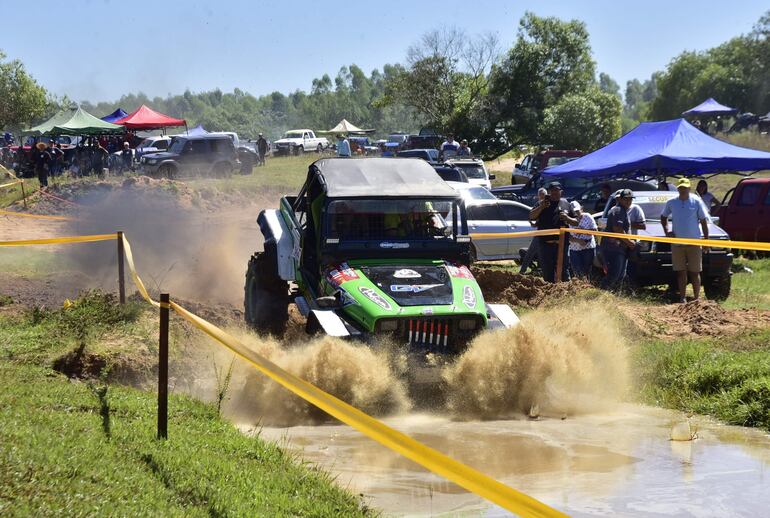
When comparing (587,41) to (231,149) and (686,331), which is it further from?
(686,331)

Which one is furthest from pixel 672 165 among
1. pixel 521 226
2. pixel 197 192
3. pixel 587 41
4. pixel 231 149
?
pixel 587 41

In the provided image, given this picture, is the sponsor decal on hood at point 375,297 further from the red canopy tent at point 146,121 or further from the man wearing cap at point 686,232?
the red canopy tent at point 146,121

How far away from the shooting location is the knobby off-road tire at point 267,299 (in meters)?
10.6

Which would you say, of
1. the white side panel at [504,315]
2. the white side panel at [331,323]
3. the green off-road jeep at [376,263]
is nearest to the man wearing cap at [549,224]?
the green off-road jeep at [376,263]

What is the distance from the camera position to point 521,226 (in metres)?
18.9

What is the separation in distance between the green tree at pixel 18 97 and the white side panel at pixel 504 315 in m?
51.8

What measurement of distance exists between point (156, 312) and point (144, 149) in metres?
34.5

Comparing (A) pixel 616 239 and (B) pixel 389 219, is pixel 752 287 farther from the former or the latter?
(B) pixel 389 219

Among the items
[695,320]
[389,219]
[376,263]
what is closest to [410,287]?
[376,263]

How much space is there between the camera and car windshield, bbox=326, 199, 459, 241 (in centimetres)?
956

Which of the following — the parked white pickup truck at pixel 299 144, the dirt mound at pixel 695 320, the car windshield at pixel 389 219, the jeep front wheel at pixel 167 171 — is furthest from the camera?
the parked white pickup truck at pixel 299 144

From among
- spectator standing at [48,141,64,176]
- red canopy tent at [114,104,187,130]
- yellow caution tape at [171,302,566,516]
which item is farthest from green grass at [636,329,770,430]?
red canopy tent at [114,104,187,130]

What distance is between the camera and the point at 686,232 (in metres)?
13.4

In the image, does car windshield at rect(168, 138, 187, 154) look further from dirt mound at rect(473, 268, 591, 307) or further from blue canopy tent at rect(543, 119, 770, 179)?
dirt mound at rect(473, 268, 591, 307)
